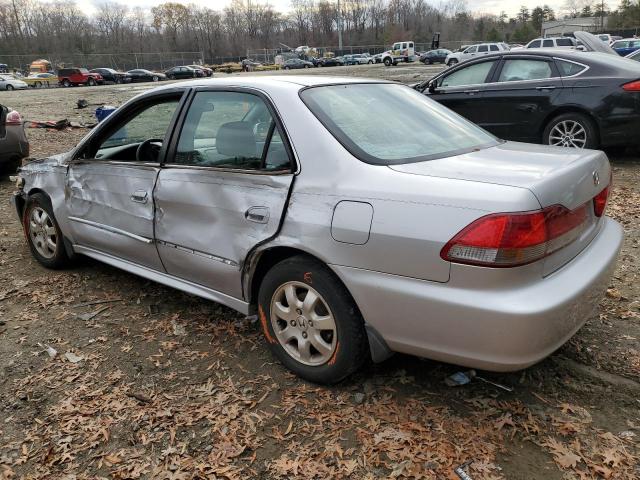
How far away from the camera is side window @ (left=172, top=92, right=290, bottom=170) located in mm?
2922

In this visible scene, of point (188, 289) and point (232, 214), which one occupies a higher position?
point (232, 214)

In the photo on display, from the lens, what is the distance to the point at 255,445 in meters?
2.49

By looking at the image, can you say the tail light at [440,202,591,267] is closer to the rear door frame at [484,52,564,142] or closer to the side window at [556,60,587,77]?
the rear door frame at [484,52,564,142]

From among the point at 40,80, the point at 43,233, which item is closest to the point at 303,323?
the point at 43,233

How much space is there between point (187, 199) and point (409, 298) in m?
1.55

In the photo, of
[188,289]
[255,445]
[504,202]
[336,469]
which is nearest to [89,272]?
[188,289]

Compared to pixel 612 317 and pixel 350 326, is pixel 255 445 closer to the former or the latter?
pixel 350 326

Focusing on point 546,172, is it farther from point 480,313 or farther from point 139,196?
point 139,196

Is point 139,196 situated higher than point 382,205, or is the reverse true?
point 382,205

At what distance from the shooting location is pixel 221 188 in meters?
3.03

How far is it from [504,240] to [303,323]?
114 cm

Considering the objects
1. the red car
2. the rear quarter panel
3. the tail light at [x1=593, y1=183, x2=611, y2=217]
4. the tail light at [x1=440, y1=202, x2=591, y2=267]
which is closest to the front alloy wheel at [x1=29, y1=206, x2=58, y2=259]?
the rear quarter panel

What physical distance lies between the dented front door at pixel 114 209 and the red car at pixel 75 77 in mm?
47597

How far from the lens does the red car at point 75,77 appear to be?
45812 mm
